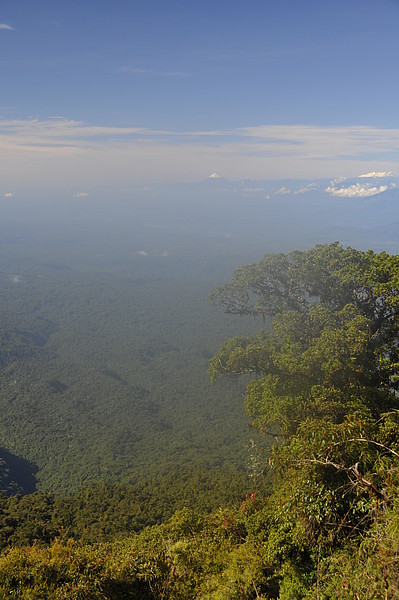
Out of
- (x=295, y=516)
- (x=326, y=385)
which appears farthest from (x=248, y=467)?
(x=295, y=516)

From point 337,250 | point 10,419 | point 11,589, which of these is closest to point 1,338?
point 10,419

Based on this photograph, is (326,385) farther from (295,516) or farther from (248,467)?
(295,516)

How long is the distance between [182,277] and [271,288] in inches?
6238

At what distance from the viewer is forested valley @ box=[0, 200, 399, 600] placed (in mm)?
8125

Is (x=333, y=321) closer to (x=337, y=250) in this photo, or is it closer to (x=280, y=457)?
(x=337, y=250)

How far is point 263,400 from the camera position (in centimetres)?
1764

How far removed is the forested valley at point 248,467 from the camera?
812 centimetres

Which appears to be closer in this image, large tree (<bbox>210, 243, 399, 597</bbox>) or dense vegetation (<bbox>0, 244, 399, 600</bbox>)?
dense vegetation (<bbox>0, 244, 399, 600</bbox>)

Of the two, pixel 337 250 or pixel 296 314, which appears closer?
pixel 296 314

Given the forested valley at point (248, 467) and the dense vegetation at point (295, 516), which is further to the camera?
the forested valley at point (248, 467)

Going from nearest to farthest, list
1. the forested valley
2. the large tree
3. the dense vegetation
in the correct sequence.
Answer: the dense vegetation → the forested valley → the large tree

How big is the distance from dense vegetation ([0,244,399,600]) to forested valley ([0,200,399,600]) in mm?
53

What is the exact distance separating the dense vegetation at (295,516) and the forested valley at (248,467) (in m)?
0.05

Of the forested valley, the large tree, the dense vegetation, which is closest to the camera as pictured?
the dense vegetation
